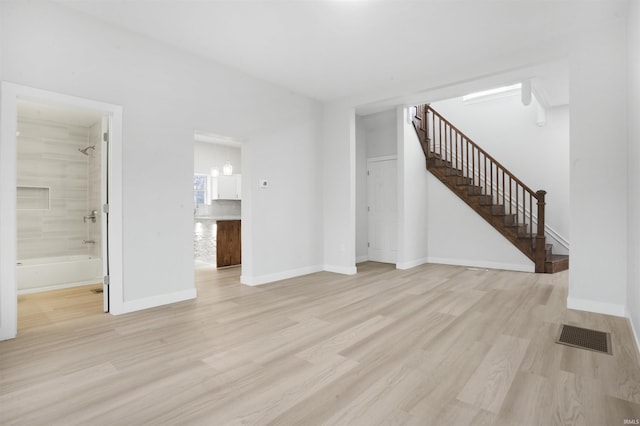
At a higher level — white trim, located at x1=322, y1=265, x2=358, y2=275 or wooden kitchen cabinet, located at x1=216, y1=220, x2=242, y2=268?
wooden kitchen cabinet, located at x1=216, y1=220, x2=242, y2=268

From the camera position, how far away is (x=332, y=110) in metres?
5.98

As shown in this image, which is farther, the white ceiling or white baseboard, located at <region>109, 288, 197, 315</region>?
white baseboard, located at <region>109, 288, 197, 315</region>

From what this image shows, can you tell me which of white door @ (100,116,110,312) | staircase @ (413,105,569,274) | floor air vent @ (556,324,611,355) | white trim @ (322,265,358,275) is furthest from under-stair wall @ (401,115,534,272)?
white door @ (100,116,110,312)

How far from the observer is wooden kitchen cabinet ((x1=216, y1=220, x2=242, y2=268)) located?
620 centimetres

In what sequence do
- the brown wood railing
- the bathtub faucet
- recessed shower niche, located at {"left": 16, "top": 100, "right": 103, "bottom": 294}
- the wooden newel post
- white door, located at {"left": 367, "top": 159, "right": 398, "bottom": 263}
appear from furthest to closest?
white door, located at {"left": 367, "top": 159, "right": 398, "bottom": 263}, the brown wood railing, the wooden newel post, the bathtub faucet, recessed shower niche, located at {"left": 16, "top": 100, "right": 103, "bottom": 294}

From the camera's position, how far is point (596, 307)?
3.45 m

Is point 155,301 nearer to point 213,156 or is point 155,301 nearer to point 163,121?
point 163,121

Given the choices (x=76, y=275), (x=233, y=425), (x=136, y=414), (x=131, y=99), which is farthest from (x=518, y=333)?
(x=76, y=275)

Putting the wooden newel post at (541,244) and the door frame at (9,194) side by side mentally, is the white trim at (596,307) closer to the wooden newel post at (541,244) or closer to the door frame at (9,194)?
the wooden newel post at (541,244)

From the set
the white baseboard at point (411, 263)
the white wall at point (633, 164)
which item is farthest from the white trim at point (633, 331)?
the white baseboard at point (411, 263)

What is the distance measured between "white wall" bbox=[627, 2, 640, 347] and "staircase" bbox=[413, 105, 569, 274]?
2.68 metres

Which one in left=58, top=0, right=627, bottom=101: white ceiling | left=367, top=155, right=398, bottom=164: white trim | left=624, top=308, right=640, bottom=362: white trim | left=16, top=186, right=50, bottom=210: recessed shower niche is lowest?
left=624, top=308, right=640, bottom=362: white trim

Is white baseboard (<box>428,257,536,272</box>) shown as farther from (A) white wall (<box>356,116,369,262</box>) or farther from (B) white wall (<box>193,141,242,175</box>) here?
(B) white wall (<box>193,141,242,175</box>)

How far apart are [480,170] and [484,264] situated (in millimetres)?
2134
